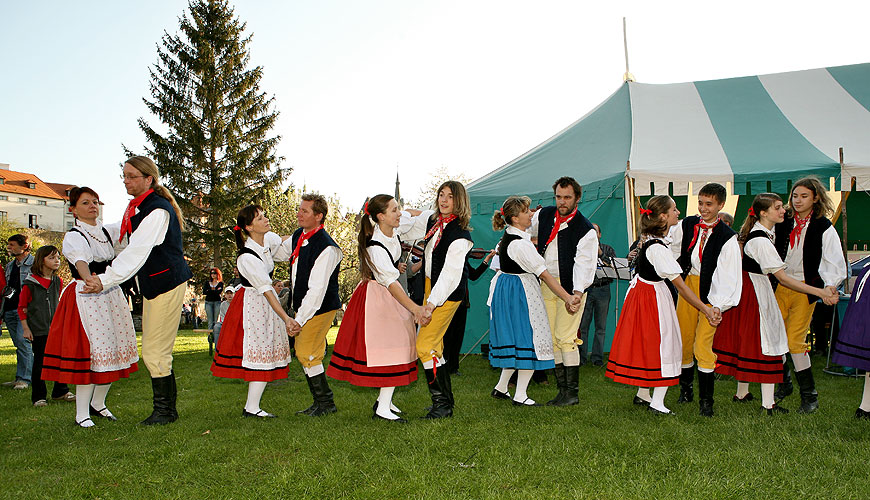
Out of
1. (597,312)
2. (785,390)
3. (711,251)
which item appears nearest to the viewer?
(711,251)

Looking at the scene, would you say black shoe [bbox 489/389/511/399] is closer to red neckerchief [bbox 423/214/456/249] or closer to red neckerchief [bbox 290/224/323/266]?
red neckerchief [bbox 423/214/456/249]

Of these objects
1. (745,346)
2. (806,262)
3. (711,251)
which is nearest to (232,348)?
(711,251)

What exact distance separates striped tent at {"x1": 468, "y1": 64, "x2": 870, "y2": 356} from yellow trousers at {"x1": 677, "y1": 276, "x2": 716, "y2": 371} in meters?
2.57

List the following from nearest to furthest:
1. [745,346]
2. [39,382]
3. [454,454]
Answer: [454,454] → [745,346] → [39,382]

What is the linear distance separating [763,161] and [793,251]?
2.73 meters

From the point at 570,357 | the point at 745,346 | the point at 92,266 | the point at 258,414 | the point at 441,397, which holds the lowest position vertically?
the point at 258,414

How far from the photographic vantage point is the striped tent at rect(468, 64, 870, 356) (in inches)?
265

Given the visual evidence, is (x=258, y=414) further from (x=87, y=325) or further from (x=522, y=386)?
(x=522, y=386)

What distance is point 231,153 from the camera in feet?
76.5

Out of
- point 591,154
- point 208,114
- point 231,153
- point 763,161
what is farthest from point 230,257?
point 763,161

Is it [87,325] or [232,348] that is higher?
[87,325]

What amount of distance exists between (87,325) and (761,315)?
4.44m

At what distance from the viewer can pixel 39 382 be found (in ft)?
16.6

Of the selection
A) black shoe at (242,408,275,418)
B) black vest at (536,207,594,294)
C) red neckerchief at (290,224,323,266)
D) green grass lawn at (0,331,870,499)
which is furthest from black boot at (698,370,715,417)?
black shoe at (242,408,275,418)
